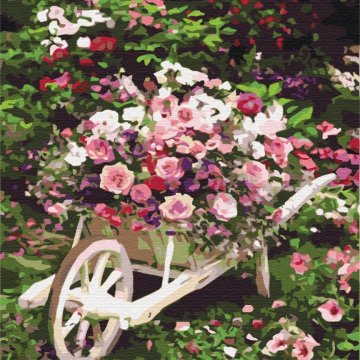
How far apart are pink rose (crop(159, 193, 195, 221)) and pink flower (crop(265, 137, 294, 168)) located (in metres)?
0.31

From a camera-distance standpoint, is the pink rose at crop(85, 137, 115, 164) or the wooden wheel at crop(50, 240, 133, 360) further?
the pink rose at crop(85, 137, 115, 164)

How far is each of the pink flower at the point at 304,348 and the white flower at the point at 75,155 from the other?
0.94 m

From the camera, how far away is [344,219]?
1.80m

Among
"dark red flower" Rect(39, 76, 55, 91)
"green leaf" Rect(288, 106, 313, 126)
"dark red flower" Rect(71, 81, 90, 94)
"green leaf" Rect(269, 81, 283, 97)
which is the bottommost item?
"green leaf" Rect(288, 106, 313, 126)

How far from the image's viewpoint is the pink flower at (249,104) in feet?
5.85

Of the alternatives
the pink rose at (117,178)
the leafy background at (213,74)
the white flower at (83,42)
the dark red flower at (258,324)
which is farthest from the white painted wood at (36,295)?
the white flower at (83,42)

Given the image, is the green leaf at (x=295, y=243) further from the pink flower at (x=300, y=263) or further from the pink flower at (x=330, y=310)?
the pink flower at (x=330, y=310)

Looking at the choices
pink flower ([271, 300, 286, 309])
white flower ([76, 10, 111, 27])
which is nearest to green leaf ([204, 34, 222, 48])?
white flower ([76, 10, 111, 27])

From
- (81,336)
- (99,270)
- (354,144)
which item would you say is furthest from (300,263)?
(81,336)

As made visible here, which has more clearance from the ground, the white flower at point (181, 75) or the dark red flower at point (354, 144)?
the white flower at point (181, 75)

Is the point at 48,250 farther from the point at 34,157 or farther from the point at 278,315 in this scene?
the point at 278,315

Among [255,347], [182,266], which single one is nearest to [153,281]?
[182,266]

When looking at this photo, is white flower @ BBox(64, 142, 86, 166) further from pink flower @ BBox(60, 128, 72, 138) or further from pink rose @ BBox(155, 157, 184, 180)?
pink rose @ BBox(155, 157, 184, 180)

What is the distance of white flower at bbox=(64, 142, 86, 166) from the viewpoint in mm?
1801
